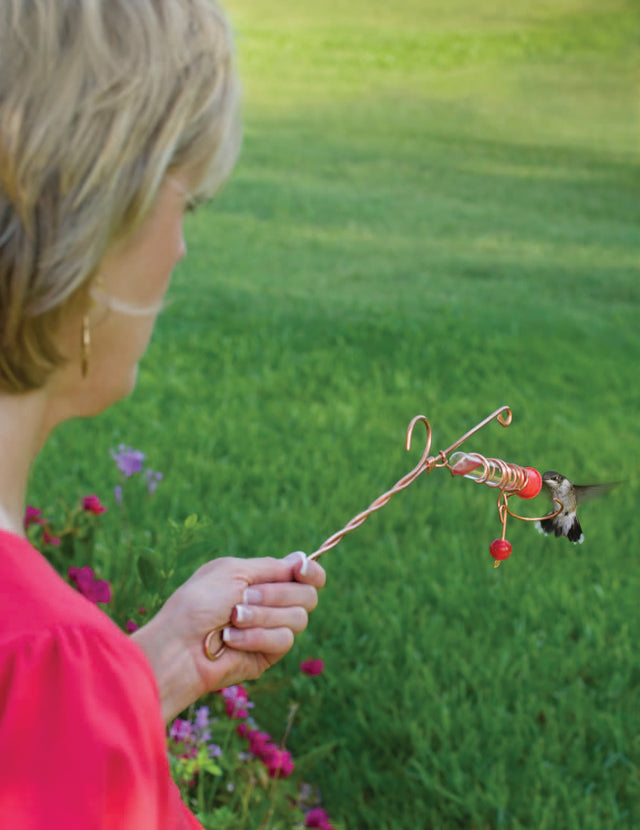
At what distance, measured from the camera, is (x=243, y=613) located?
4.70 feet

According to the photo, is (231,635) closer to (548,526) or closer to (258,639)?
(258,639)

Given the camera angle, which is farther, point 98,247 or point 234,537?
point 234,537

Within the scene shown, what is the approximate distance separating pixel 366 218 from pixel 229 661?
8.07m

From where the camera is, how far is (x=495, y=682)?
2.80 metres

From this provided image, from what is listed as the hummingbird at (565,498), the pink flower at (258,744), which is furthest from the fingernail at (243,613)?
the pink flower at (258,744)

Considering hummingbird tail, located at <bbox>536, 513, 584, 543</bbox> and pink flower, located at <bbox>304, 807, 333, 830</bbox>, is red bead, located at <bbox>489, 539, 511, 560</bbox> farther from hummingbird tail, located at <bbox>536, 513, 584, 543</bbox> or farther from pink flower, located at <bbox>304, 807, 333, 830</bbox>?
pink flower, located at <bbox>304, 807, 333, 830</bbox>

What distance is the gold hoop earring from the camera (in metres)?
1.24

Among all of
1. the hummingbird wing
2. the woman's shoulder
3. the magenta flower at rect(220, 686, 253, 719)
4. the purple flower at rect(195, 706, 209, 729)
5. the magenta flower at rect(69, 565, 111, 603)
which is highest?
the woman's shoulder

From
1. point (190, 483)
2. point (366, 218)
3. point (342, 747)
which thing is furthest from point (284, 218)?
point (342, 747)

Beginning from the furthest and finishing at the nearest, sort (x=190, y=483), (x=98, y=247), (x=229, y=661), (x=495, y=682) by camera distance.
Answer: (x=190, y=483)
(x=495, y=682)
(x=229, y=661)
(x=98, y=247)

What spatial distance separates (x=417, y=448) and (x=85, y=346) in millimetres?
3095

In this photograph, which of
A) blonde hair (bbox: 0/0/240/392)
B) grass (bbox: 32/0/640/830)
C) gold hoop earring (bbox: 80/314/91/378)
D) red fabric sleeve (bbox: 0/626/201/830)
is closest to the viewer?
red fabric sleeve (bbox: 0/626/201/830)

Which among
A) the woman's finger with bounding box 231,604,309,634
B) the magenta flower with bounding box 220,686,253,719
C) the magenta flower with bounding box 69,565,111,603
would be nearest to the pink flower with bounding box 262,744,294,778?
the magenta flower with bounding box 220,686,253,719

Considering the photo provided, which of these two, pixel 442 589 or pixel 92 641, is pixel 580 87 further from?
pixel 92 641
